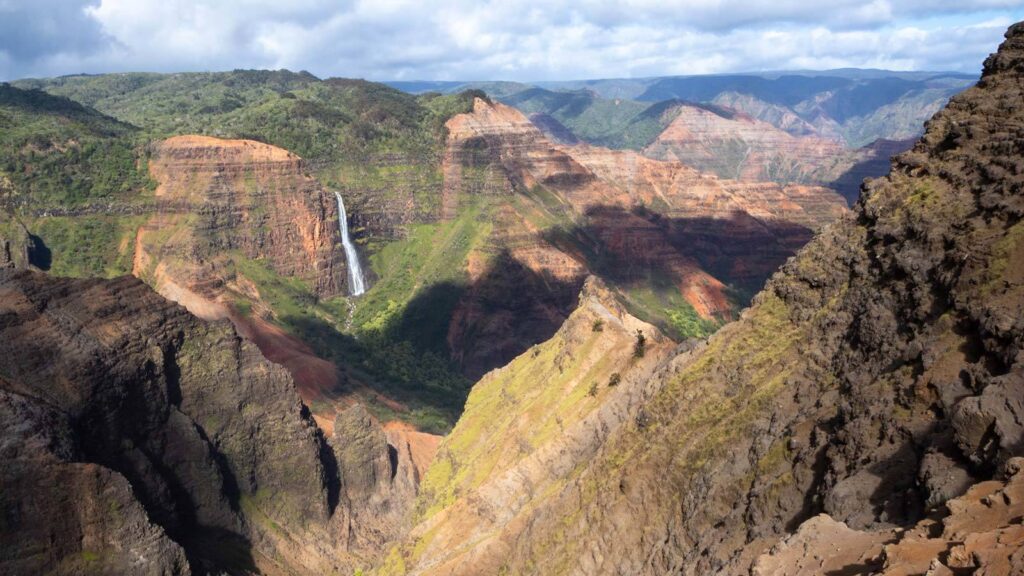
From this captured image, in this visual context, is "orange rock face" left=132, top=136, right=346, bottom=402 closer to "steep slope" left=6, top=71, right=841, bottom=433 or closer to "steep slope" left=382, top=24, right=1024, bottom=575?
"steep slope" left=6, top=71, right=841, bottom=433

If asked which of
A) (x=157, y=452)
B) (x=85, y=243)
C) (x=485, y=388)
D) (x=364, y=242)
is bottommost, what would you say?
(x=485, y=388)

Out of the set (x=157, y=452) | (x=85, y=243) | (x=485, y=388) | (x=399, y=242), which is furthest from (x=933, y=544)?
(x=399, y=242)

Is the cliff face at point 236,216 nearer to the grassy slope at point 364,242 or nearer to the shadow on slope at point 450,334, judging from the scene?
the grassy slope at point 364,242

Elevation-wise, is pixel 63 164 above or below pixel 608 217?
above

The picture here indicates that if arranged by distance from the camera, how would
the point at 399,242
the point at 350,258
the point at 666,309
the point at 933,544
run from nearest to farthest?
1. the point at 933,544
2. the point at 350,258
3. the point at 666,309
4. the point at 399,242

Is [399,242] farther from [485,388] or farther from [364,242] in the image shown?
[485,388]

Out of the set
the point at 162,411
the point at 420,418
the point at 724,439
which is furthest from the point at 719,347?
the point at 420,418

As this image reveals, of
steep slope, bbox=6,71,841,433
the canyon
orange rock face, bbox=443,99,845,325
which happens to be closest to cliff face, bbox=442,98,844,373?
orange rock face, bbox=443,99,845,325
